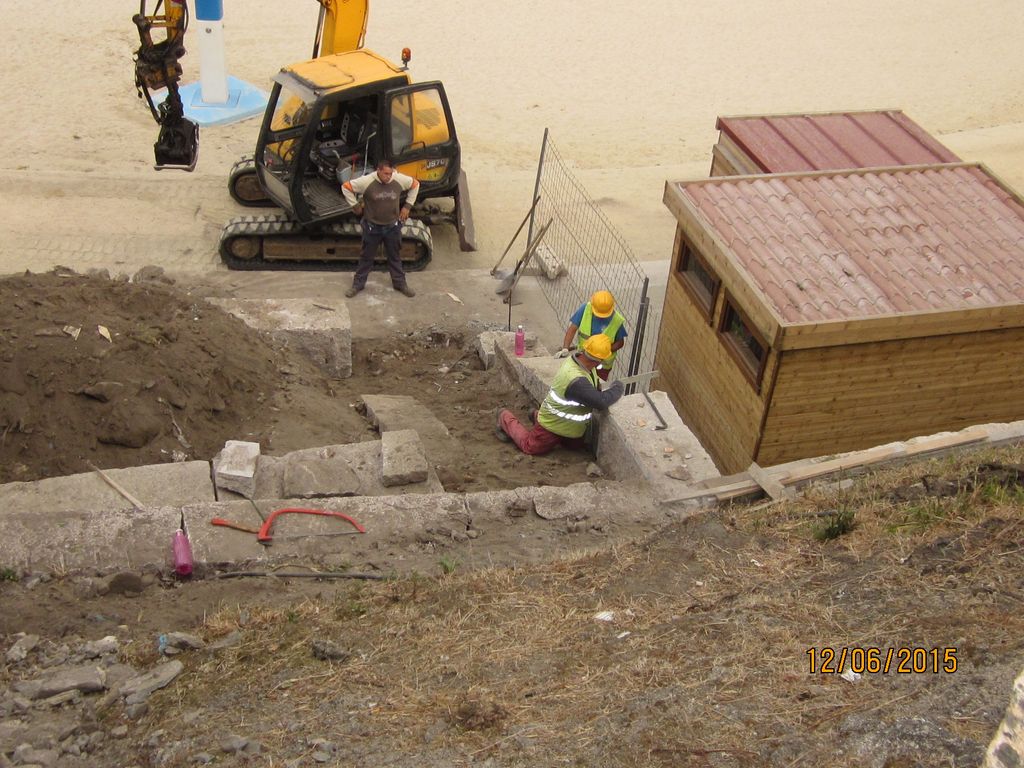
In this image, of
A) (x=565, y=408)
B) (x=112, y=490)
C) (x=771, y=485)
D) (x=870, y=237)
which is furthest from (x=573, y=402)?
(x=112, y=490)

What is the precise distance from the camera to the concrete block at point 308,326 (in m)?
10.6

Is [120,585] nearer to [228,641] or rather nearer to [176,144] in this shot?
[228,641]

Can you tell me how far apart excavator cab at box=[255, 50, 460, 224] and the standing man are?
0.58 metres

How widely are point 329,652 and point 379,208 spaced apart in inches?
280

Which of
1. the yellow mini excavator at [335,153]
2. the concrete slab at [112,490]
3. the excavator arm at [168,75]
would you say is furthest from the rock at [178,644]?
the yellow mini excavator at [335,153]

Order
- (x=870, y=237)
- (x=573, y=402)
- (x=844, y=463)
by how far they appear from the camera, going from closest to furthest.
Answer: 1. (x=844, y=463)
2. (x=573, y=402)
3. (x=870, y=237)

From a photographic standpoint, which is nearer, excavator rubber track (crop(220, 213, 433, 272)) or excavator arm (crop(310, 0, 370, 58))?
excavator rubber track (crop(220, 213, 433, 272))

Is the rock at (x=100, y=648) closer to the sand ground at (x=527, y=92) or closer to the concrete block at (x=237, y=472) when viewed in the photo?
the concrete block at (x=237, y=472)

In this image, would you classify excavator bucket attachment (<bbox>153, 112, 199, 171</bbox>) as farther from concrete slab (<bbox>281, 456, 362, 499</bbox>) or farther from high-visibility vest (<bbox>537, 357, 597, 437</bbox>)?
high-visibility vest (<bbox>537, 357, 597, 437</bbox>)

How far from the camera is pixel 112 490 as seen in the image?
7516mm

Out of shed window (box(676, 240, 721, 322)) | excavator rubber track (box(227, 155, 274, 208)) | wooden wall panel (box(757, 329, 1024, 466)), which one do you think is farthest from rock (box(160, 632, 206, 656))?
excavator rubber track (box(227, 155, 274, 208))

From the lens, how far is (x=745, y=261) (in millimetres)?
8516

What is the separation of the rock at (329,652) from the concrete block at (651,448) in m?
2.77

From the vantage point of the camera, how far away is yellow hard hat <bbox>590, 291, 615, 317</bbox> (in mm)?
9281
